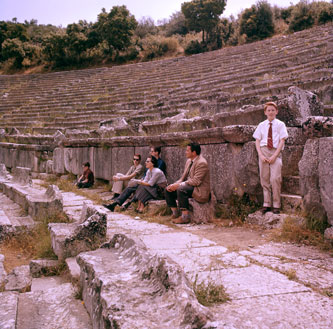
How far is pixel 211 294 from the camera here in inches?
89.6

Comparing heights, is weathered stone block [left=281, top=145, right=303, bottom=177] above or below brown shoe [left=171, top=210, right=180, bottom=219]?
above

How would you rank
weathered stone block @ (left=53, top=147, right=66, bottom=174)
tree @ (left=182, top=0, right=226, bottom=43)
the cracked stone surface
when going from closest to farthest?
1. the cracked stone surface
2. weathered stone block @ (left=53, top=147, right=66, bottom=174)
3. tree @ (left=182, top=0, right=226, bottom=43)

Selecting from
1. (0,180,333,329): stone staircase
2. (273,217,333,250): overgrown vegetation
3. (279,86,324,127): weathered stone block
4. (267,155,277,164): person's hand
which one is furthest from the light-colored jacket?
(0,180,333,329): stone staircase

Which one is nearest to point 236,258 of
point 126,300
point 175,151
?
point 126,300

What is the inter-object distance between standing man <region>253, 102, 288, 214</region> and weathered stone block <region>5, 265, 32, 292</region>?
9.61 ft

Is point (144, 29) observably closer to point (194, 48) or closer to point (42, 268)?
point (194, 48)

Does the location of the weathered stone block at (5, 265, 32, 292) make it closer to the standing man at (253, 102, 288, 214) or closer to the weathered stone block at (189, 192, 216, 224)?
the weathered stone block at (189, 192, 216, 224)

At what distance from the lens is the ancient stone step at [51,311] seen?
2232 millimetres

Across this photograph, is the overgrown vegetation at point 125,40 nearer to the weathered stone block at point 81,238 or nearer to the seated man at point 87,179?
the seated man at point 87,179

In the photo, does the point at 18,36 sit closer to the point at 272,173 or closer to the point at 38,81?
the point at 38,81

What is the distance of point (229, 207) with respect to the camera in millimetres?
5227

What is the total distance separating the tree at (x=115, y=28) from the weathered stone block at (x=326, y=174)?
3405cm

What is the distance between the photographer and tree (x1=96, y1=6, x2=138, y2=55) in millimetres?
35188

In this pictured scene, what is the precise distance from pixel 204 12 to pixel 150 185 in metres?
33.4
